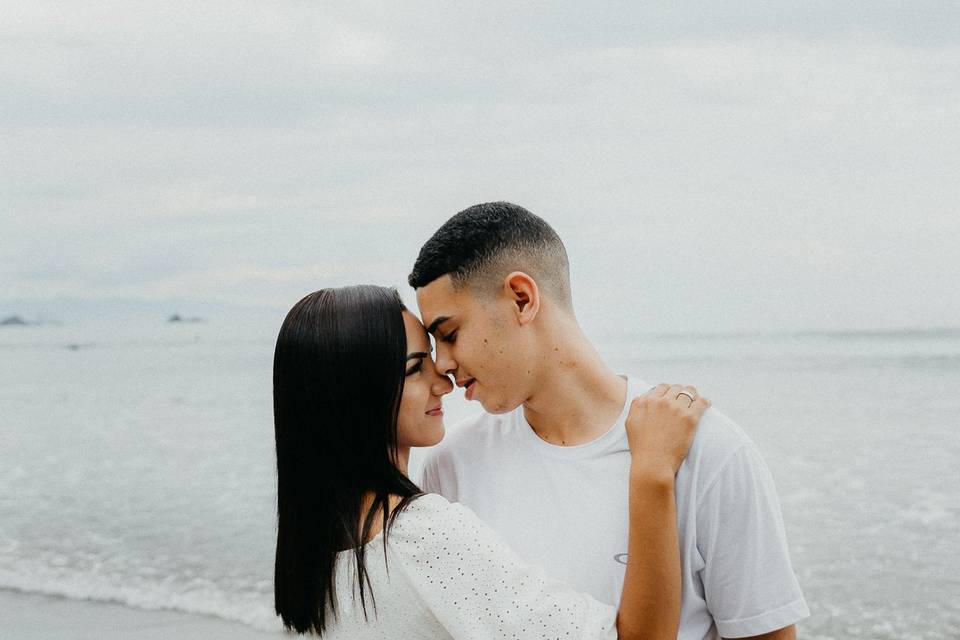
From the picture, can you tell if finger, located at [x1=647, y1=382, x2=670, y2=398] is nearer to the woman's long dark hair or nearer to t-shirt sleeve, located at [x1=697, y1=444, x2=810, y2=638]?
t-shirt sleeve, located at [x1=697, y1=444, x2=810, y2=638]

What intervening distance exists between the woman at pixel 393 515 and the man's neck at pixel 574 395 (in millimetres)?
109

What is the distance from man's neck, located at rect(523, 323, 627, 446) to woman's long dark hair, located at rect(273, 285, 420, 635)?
1.20ft

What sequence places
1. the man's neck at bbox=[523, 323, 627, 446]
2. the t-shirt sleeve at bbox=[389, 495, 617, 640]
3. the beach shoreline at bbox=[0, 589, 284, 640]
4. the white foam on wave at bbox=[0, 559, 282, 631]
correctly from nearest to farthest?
the t-shirt sleeve at bbox=[389, 495, 617, 640] < the man's neck at bbox=[523, 323, 627, 446] < the beach shoreline at bbox=[0, 589, 284, 640] < the white foam on wave at bbox=[0, 559, 282, 631]

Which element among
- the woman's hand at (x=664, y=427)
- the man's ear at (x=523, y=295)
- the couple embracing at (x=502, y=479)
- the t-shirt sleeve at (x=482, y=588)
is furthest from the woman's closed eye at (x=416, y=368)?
the woman's hand at (x=664, y=427)

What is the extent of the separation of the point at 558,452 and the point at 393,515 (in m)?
0.44

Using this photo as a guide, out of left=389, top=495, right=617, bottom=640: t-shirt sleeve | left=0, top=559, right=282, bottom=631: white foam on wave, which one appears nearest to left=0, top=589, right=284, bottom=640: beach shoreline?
left=0, top=559, right=282, bottom=631: white foam on wave

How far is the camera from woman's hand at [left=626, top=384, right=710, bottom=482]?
6.82 feet

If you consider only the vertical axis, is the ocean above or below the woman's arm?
below

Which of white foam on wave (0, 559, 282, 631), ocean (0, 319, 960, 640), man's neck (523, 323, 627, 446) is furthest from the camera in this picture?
ocean (0, 319, 960, 640)

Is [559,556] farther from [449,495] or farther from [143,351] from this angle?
[143,351]

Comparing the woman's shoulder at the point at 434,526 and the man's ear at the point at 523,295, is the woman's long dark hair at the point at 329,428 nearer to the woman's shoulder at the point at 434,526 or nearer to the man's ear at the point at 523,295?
the woman's shoulder at the point at 434,526

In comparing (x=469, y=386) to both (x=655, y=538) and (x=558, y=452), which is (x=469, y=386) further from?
(x=655, y=538)

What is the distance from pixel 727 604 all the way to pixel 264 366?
71.0 ft

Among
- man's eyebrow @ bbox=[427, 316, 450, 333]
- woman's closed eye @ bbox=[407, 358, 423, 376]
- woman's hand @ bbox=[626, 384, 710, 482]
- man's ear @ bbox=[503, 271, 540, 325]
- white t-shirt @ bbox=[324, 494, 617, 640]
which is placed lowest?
white t-shirt @ bbox=[324, 494, 617, 640]
